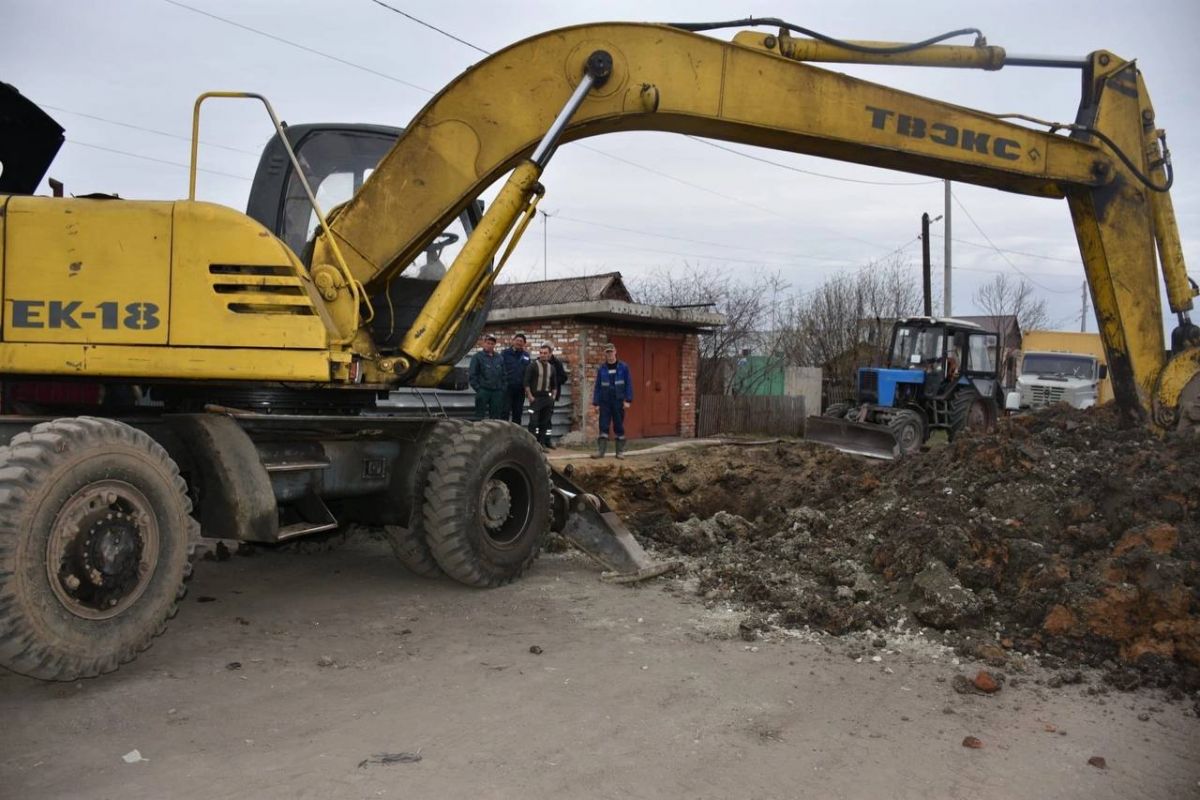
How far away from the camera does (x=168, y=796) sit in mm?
3416

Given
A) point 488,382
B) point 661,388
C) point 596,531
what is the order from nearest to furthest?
1. point 596,531
2. point 488,382
3. point 661,388

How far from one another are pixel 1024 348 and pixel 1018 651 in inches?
794

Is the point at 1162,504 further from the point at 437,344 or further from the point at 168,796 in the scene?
the point at 168,796

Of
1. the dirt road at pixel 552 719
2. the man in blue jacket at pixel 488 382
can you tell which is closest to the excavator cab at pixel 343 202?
the dirt road at pixel 552 719

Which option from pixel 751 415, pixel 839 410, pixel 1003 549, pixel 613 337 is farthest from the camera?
pixel 751 415

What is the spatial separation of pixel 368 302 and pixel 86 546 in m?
2.11

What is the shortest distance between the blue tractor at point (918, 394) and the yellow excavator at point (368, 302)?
910 centimetres

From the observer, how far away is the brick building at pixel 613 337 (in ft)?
55.1

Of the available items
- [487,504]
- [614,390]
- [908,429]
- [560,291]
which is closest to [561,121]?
[487,504]

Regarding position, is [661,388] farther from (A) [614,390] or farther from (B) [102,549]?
(B) [102,549]

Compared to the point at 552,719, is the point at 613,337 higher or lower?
higher

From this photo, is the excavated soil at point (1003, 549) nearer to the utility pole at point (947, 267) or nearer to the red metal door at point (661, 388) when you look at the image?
the red metal door at point (661, 388)

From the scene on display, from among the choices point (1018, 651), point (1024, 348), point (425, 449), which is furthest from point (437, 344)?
point (1024, 348)

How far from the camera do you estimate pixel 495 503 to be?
6.65 m
